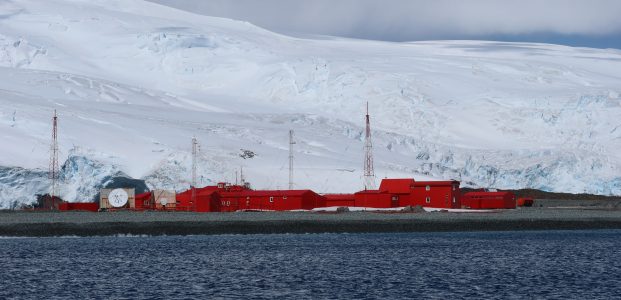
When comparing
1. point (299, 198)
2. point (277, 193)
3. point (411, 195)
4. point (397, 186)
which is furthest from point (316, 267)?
point (397, 186)

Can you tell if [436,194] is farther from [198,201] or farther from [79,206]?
[79,206]

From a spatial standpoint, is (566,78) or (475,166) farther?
(566,78)

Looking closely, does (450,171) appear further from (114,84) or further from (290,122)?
(114,84)

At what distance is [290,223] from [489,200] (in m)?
20.7

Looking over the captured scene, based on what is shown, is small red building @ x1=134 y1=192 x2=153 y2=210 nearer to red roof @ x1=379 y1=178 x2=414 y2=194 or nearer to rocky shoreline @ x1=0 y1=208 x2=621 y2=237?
rocky shoreline @ x1=0 y1=208 x2=621 y2=237

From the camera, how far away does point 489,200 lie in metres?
65.2

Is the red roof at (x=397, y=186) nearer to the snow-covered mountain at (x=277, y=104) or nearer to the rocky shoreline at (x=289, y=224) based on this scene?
the snow-covered mountain at (x=277, y=104)

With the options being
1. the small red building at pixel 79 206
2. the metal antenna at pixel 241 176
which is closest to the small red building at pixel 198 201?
the small red building at pixel 79 206

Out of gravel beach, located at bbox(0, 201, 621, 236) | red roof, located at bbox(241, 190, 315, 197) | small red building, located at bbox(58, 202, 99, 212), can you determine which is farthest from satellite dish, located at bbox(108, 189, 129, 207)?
red roof, located at bbox(241, 190, 315, 197)

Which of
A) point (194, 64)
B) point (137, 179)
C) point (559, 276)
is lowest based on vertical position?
point (559, 276)

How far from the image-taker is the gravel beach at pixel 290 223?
4684 cm

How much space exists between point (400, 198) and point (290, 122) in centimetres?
2464

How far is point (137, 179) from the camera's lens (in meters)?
65.5

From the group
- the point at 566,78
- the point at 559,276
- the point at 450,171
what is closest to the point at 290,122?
the point at 450,171
